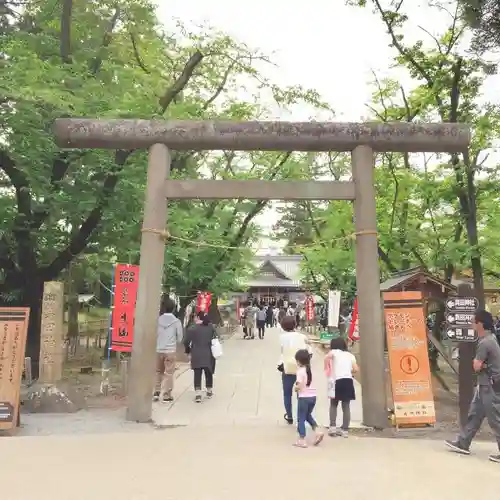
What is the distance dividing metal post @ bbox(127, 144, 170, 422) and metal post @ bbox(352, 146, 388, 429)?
3140 mm

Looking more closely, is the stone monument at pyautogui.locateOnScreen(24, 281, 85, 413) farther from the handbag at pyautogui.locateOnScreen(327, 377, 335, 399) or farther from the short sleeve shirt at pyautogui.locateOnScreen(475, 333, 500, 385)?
the short sleeve shirt at pyautogui.locateOnScreen(475, 333, 500, 385)

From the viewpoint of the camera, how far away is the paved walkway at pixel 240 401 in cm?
898

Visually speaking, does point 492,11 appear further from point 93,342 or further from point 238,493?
point 93,342

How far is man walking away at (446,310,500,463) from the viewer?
21.6 ft

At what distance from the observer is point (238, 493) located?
536 centimetres

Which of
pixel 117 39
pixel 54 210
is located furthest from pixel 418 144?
pixel 117 39

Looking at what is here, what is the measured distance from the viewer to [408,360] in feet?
27.5

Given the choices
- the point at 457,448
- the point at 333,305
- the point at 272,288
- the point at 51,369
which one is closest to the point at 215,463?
the point at 457,448

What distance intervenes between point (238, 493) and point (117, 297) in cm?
677

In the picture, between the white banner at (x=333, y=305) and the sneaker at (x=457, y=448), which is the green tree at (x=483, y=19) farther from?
the white banner at (x=333, y=305)

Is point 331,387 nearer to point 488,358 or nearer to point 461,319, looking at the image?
point 461,319

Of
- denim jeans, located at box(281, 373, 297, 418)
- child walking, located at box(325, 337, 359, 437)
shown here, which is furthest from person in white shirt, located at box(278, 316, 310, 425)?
child walking, located at box(325, 337, 359, 437)

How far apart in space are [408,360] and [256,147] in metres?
4.13

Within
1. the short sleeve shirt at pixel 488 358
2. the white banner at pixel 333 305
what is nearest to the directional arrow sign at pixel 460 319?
the short sleeve shirt at pixel 488 358
